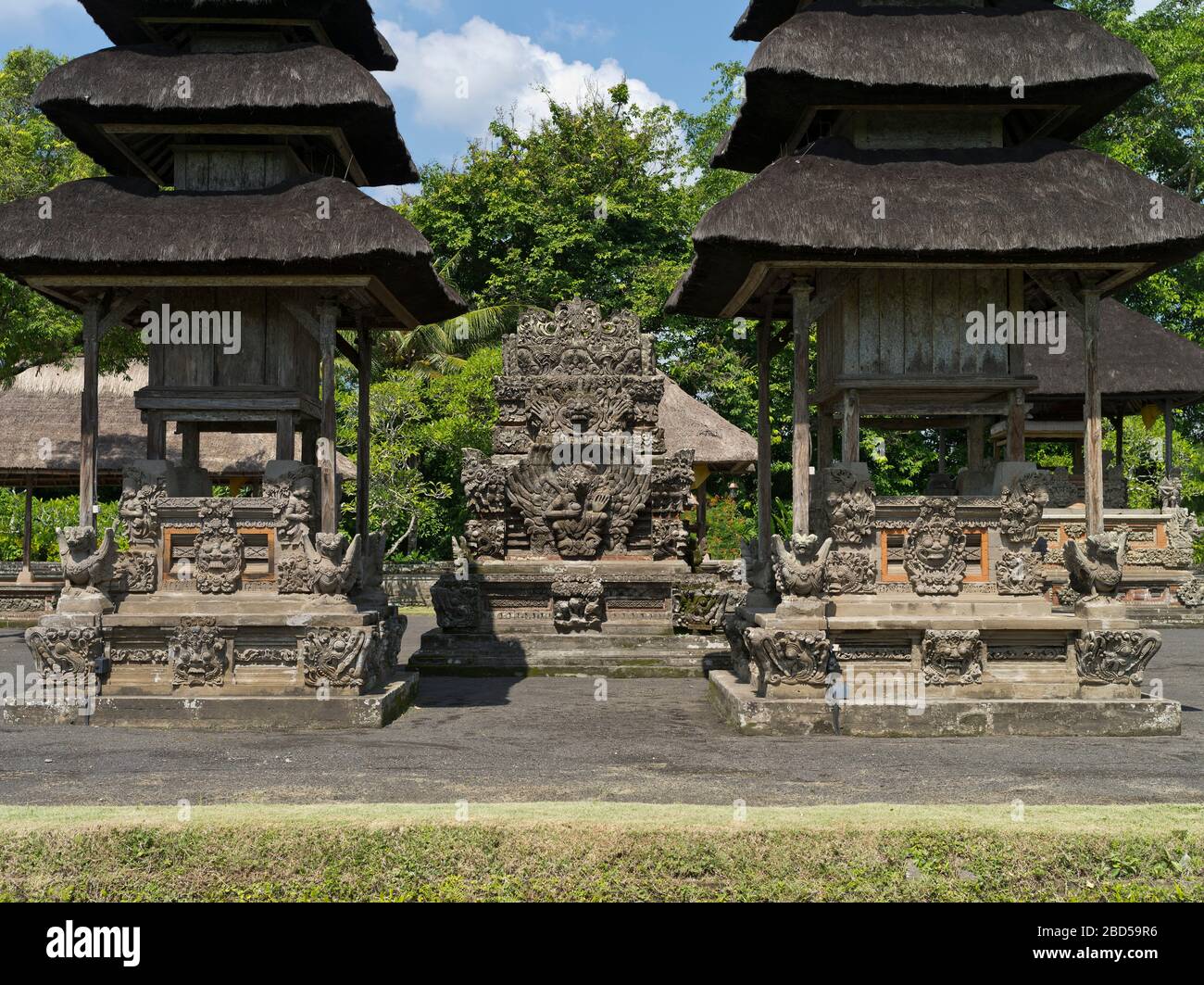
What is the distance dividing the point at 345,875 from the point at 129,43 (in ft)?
38.3

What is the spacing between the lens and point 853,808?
657 cm

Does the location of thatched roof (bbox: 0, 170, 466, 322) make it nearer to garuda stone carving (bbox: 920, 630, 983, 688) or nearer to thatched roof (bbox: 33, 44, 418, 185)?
thatched roof (bbox: 33, 44, 418, 185)

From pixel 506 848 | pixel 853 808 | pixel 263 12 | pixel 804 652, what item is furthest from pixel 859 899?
pixel 263 12

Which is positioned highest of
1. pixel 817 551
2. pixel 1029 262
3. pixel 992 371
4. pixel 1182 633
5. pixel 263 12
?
pixel 263 12

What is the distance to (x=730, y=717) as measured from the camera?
430 inches

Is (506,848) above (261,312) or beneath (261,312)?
beneath

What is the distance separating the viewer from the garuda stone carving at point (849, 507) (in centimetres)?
1064

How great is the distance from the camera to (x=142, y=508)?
1130 cm

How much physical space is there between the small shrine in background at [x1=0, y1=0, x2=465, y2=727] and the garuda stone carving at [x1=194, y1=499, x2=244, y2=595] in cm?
2

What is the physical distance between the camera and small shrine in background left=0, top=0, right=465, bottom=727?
35.9 feet
